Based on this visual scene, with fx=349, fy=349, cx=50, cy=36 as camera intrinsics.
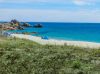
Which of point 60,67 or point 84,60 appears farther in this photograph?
point 84,60

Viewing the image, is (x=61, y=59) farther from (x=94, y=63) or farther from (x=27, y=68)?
(x=27, y=68)

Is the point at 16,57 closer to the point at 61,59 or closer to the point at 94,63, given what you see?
the point at 61,59

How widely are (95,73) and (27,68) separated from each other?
2.96 metres

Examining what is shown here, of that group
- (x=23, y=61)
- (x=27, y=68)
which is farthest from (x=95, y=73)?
(x=23, y=61)

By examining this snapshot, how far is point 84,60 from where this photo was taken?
56.4 ft

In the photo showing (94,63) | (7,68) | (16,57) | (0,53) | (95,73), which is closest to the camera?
(95,73)

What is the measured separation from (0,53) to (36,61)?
3290mm

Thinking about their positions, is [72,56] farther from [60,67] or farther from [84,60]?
[60,67]

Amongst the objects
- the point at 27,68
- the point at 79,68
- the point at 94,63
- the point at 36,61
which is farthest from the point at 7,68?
the point at 94,63

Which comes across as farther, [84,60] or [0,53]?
[0,53]

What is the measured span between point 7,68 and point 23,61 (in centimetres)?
173

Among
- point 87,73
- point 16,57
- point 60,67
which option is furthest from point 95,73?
point 16,57

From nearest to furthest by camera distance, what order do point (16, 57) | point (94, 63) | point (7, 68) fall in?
1. point (7, 68)
2. point (94, 63)
3. point (16, 57)

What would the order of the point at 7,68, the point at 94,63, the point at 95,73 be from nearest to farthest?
the point at 95,73 → the point at 7,68 → the point at 94,63
